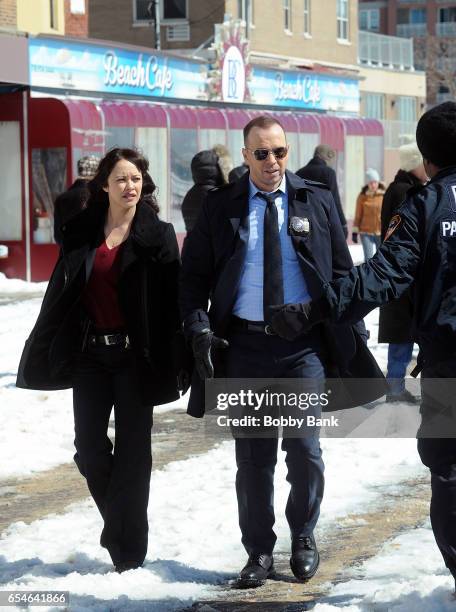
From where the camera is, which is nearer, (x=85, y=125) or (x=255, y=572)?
(x=255, y=572)

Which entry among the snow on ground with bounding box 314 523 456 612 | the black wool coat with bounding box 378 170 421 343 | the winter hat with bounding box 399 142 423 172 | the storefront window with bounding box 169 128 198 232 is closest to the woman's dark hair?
the snow on ground with bounding box 314 523 456 612

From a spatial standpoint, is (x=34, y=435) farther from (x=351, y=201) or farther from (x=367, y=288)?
(x=351, y=201)

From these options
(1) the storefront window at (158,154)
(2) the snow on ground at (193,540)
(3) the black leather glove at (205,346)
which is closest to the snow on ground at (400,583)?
(2) the snow on ground at (193,540)

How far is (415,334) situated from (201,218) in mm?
1203

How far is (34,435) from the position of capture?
376 inches

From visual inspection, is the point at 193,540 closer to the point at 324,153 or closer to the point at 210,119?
the point at 324,153

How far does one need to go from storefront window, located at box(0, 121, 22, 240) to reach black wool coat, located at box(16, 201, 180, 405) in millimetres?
17026

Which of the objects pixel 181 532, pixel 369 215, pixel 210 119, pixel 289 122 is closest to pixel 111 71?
pixel 210 119

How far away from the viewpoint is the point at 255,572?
5.91 meters

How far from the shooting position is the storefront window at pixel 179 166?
26562 millimetres

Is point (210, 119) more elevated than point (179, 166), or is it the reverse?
point (210, 119)

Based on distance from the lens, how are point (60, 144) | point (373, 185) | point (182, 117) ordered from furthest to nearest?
point (182, 117) < point (60, 144) < point (373, 185)

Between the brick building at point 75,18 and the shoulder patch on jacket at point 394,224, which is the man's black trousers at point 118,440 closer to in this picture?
the shoulder patch on jacket at point 394,224

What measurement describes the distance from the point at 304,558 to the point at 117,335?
3.97 ft
